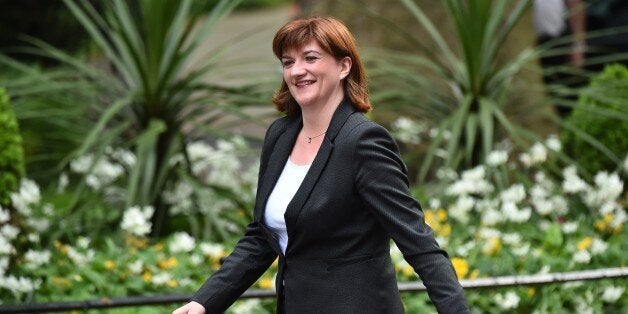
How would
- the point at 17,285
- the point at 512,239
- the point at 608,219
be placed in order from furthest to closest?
the point at 608,219
the point at 512,239
the point at 17,285

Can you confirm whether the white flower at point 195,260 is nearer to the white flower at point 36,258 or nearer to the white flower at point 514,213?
the white flower at point 36,258

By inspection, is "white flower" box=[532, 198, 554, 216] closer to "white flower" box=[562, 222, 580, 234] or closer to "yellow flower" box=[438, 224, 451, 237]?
"white flower" box=[562, 222, 580, 234]

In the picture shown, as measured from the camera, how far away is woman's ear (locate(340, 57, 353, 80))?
2691 mm

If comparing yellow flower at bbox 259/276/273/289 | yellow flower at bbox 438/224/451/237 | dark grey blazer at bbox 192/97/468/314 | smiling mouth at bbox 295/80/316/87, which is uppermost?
smiling mouth at bbox 295/80/316/87

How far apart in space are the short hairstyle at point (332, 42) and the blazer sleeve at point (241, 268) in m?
0.23

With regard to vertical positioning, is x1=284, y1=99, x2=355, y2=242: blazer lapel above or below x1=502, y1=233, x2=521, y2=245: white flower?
above

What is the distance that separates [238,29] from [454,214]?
15870 mm

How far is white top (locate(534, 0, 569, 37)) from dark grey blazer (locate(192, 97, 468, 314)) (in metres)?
5.43

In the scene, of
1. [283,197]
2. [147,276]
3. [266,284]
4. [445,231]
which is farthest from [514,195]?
[283,197]

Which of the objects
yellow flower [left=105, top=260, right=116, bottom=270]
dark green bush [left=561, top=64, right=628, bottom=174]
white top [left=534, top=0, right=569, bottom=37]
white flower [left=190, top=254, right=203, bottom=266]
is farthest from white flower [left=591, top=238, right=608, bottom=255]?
white top [left=534, top=0, right=569, bottom=37]

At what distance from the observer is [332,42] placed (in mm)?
2629

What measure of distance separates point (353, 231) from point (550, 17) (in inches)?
220

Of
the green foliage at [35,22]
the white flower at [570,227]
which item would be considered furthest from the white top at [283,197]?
the green foliage at [35,22]

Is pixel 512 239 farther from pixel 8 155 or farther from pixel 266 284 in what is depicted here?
pixel 8 155
